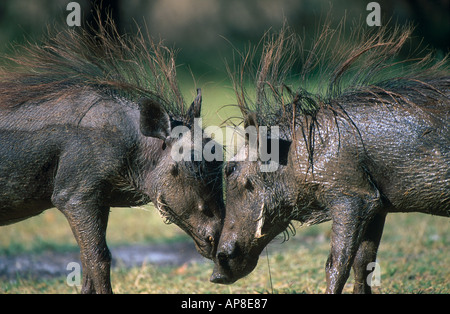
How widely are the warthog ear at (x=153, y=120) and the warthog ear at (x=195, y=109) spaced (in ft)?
0.73

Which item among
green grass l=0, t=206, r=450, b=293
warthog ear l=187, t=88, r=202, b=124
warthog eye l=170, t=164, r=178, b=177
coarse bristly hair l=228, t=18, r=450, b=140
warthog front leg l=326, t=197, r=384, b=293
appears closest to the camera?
warthog front leg l=326, t=197, r=384, b=293

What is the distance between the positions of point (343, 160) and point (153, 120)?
1263 mm

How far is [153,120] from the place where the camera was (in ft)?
14.1

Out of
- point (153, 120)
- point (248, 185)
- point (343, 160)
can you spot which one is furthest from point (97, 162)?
point (343, 160)

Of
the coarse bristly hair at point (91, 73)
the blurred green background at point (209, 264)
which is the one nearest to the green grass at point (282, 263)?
the blurred green background at point (209, 264)

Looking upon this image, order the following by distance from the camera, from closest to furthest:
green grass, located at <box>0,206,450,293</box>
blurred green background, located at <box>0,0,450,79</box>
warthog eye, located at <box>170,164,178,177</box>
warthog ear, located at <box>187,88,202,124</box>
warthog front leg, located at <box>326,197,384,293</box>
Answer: warthog front leg, located at <box>326,197,384,293</box>
warthog eye, located at <box>170,164,178,177</box>
warthog ear, located at <box>187,88,202,124</box>
green grass, located at <box>0,206,450,293</box>
blurred green background, located at <box>0,0,450,79</box>

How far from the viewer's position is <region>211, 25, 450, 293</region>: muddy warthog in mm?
3969

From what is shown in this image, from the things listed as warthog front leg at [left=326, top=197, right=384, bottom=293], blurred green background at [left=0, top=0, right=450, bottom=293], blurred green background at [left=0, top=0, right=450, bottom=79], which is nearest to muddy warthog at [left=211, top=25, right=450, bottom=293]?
warthog front leg at [left=326, top=197, right=384, bottom=293]

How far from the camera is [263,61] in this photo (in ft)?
15.3

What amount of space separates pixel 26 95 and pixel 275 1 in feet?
39.5

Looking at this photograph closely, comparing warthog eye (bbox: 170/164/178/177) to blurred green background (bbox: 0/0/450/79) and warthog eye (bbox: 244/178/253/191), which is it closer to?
warthog eye (bbox: 244/178/253/191)

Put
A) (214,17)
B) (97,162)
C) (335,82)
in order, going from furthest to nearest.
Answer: (214,17) < (335,82) < (97,162)

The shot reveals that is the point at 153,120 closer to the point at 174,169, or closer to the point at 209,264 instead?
the point at 174,169
